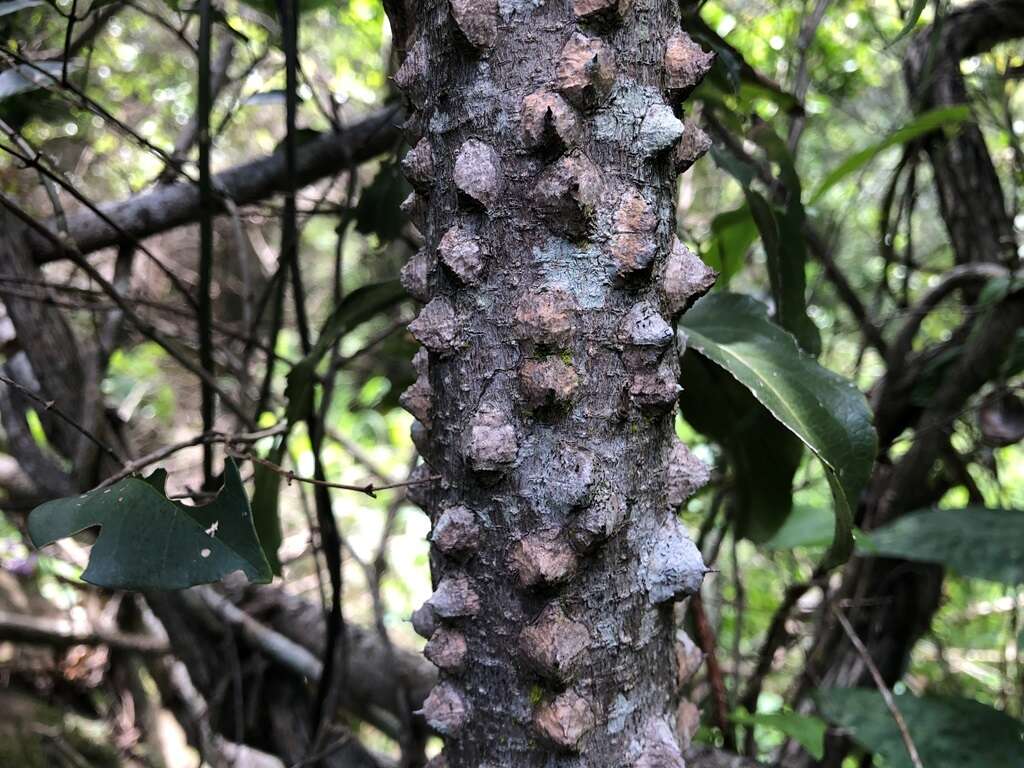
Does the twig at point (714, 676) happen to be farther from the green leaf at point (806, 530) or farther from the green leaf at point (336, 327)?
the green leaf at point (336, 327)

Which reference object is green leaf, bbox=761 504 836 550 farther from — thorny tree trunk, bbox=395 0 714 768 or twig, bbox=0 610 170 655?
twig, bbox=0 610 170 655

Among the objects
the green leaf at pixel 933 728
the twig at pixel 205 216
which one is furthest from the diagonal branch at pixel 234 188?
the green leaf at pixel 933 728

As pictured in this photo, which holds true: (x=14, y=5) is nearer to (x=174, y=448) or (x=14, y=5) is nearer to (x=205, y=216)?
(x=205, y=216)

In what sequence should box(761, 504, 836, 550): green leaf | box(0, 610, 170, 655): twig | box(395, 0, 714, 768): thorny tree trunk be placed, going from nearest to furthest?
box(395, 0, 714, 768): thorny tree trunk, box(761, 504, 836, 550): green leaf, box(0, 610, 170, 655): twig

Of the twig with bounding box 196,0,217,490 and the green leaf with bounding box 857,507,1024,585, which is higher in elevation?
the twig with bounding box 196,0,217,490

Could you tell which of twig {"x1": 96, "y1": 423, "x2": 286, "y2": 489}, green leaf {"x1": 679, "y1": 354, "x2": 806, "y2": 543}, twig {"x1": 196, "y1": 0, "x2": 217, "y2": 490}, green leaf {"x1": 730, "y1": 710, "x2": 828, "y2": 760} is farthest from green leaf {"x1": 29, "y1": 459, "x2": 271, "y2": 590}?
green leaf {"x1": 730, "y1": 710, "x2": 828, "y2": 760}

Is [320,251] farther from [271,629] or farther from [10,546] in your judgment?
[271,629]

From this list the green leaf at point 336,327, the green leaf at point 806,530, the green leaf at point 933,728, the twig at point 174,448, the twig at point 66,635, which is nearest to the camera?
the twig at point 174,448
